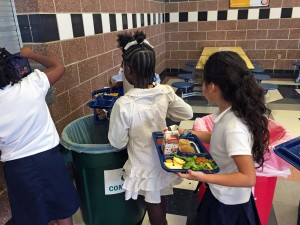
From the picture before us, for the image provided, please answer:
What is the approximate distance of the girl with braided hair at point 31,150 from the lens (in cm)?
98

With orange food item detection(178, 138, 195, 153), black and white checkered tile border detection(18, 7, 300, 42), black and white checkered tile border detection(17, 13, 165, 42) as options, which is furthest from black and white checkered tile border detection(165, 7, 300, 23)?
orange food item detection(178, 138, 195, 153)

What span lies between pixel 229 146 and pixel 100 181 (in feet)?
2.28

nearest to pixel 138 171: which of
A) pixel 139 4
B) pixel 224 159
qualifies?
pixel 224 159

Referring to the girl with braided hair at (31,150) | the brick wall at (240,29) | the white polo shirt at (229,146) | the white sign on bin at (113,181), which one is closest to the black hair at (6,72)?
the girl with braided hair at (31,150)

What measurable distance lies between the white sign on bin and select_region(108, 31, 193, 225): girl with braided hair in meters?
0.07

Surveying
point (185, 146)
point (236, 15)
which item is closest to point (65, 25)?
point (185, 146)

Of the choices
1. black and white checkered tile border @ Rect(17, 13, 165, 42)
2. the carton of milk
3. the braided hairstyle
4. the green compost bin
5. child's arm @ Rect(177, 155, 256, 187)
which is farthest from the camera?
black and white checkered tile border @ Rect(17, 13, 165, 42)

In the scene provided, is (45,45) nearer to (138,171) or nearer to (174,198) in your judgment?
(138,171)

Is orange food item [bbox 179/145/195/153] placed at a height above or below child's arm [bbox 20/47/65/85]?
below

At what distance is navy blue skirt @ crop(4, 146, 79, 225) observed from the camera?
3.51 ft

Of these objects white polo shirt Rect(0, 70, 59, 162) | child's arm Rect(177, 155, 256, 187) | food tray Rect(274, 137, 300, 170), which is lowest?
child's arm Rect(177, 155, 256, 187)

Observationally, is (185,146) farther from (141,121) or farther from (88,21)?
(88,21)

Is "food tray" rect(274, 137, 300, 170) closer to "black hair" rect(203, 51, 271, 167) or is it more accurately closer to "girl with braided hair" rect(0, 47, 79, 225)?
"black hair" rect(203, 51, 271, 167)

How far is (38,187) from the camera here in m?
1.11
